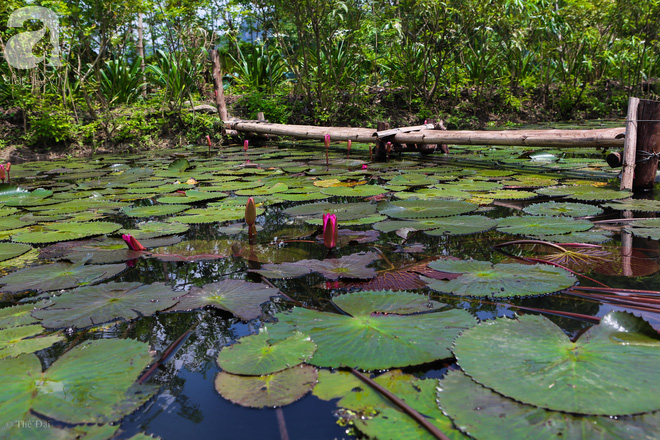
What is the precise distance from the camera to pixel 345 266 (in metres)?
1.32

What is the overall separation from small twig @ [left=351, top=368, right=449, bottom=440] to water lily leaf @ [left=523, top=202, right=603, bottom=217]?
→ 4.88 ft

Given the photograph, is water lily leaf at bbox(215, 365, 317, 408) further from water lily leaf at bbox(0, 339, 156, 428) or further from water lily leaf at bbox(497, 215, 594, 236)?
water lily leaf at bbox(497, 215, 594, 236)

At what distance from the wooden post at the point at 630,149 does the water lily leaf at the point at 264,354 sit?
2412mm

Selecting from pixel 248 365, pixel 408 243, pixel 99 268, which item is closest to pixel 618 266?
pixel 408 243

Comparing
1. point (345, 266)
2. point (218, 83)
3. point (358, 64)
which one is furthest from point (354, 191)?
point (358, 64)

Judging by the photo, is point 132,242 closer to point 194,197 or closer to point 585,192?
point 194,197

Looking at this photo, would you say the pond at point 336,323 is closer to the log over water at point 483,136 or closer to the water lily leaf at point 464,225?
the water lily leaf at point 464,225

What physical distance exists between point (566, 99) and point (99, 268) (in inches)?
395

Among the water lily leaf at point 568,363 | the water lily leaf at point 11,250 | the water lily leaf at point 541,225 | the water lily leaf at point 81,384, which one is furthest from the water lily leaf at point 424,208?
the water lily leaf at point 11,250

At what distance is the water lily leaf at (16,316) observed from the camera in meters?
1.02

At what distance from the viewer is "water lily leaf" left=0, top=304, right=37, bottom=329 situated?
40.1 inches

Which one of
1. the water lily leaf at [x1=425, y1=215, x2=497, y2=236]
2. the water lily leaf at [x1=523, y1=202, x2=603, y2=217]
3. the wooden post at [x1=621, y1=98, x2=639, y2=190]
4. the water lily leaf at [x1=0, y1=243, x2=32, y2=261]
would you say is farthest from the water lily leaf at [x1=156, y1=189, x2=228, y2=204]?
the wooden post at [x1=621, y1=98, x2=639, y2=190]

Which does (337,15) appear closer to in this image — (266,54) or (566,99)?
(266,54)

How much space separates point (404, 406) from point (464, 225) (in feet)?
3.82
